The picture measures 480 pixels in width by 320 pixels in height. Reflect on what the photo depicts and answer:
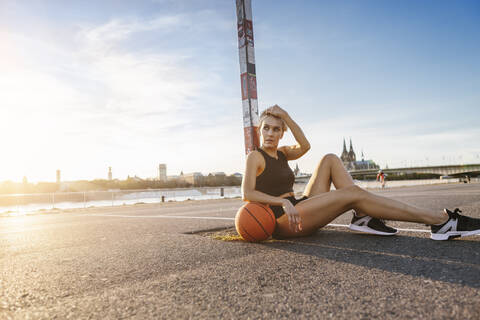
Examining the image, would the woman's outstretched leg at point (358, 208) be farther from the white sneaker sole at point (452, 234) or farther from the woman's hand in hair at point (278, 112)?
the woman's hand in hair at point (278, 112)

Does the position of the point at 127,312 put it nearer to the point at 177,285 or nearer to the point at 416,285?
the point at 177,285

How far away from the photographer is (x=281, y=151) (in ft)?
14.1

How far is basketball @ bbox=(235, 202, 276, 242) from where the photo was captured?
145 inches

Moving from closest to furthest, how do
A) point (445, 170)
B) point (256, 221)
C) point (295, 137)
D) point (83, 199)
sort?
point (256, 221), point (295, 137), point (83, 199), point (445, 170)

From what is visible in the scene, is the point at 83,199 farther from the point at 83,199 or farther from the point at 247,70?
the point at 247,70

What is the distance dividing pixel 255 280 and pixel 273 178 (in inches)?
63.3

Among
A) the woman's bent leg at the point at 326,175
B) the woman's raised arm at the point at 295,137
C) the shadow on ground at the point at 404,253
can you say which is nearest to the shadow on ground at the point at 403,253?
the shadow on ground at the point at 404,253

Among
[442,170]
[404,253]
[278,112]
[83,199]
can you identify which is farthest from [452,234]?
[442,170]

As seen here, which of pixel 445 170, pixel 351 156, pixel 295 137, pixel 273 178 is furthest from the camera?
pixel 351 156

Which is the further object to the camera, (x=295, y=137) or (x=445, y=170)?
(x=445, y=170)

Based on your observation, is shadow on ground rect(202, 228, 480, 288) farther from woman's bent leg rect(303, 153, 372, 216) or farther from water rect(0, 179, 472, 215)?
water rect(0, 179, 472, 215)

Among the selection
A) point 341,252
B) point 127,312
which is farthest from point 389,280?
point 127,312

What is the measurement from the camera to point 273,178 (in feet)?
12.5

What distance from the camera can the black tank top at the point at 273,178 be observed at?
149 inches
